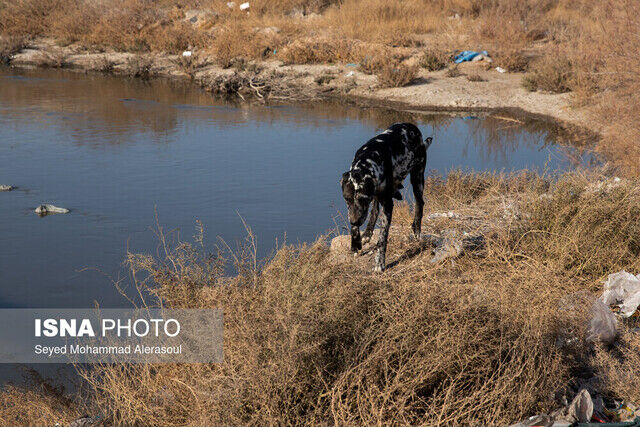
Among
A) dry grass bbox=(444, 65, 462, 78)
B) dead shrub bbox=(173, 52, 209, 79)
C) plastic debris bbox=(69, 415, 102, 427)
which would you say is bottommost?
plastic debris bbox=(69, 415, 102, 427)

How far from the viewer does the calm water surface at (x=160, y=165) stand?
9.59m

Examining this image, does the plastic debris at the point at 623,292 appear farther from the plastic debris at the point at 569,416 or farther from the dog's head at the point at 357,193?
the dog's head at the point at 357,193

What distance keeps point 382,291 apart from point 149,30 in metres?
25.9

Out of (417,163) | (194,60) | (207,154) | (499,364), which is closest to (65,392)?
(499,364)

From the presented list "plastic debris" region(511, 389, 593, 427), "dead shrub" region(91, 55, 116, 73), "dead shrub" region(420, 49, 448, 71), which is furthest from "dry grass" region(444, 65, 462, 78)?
"plastic debris" region(511, 389, 593, 427)

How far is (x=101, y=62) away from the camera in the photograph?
85.2ft

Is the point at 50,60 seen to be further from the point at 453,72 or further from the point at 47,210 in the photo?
the point at 47,210

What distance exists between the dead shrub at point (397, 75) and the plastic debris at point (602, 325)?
1632 centimetres

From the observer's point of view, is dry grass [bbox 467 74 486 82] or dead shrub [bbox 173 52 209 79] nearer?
dry grass [bbox 467 74 486 82]

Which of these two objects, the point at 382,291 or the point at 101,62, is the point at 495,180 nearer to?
the point at 382,291

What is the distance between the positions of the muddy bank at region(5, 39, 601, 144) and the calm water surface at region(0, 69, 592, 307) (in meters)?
1.12

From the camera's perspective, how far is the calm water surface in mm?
9594

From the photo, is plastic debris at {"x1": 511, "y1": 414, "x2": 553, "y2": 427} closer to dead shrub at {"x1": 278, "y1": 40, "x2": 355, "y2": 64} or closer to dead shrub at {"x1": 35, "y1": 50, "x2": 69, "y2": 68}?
dead shrub at {"x1": 278, "y1": 40, "x2": 355, "y2": 64}

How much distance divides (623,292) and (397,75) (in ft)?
51.9
